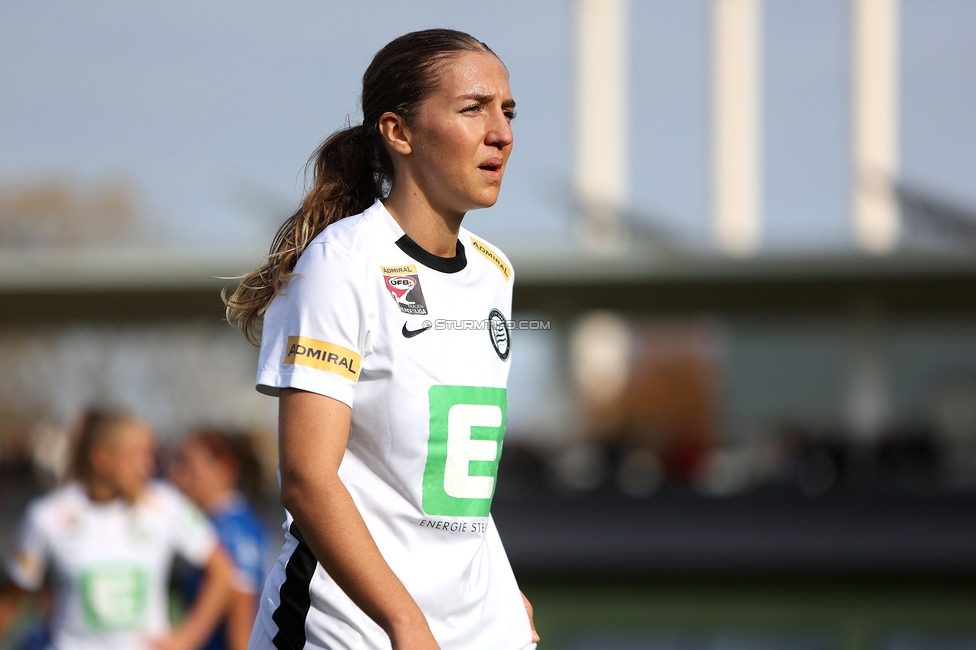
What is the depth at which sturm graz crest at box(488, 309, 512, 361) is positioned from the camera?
2281mm

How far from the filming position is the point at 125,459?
15.9 ft

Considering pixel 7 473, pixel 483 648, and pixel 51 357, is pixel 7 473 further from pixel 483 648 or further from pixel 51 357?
pixel 51 357

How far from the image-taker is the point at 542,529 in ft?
51.0

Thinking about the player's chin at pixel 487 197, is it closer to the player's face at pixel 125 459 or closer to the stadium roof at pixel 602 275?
the player's face at pixel 125 459

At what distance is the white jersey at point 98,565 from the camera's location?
4.63 meters

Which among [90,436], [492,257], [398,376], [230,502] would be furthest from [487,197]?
[230,502]

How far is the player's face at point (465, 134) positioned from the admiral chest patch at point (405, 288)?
7.7 inches

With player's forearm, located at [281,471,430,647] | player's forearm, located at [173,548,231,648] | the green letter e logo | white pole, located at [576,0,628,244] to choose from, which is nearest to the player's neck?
the green letter e logo

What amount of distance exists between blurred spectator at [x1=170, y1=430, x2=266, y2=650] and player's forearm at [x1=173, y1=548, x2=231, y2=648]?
0.13 meters

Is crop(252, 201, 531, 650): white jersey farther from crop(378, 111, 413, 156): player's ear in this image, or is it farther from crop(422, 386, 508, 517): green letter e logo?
crop(378, 111, 413, 156): player's ear

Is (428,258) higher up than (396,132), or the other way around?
(396,132)

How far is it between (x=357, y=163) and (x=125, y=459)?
297 cm

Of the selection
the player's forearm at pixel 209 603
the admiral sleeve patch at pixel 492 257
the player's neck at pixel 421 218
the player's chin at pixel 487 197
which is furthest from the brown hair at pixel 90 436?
the player's chin at pixel 487 197

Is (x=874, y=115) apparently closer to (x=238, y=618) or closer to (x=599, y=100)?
(x=599, y=100)
